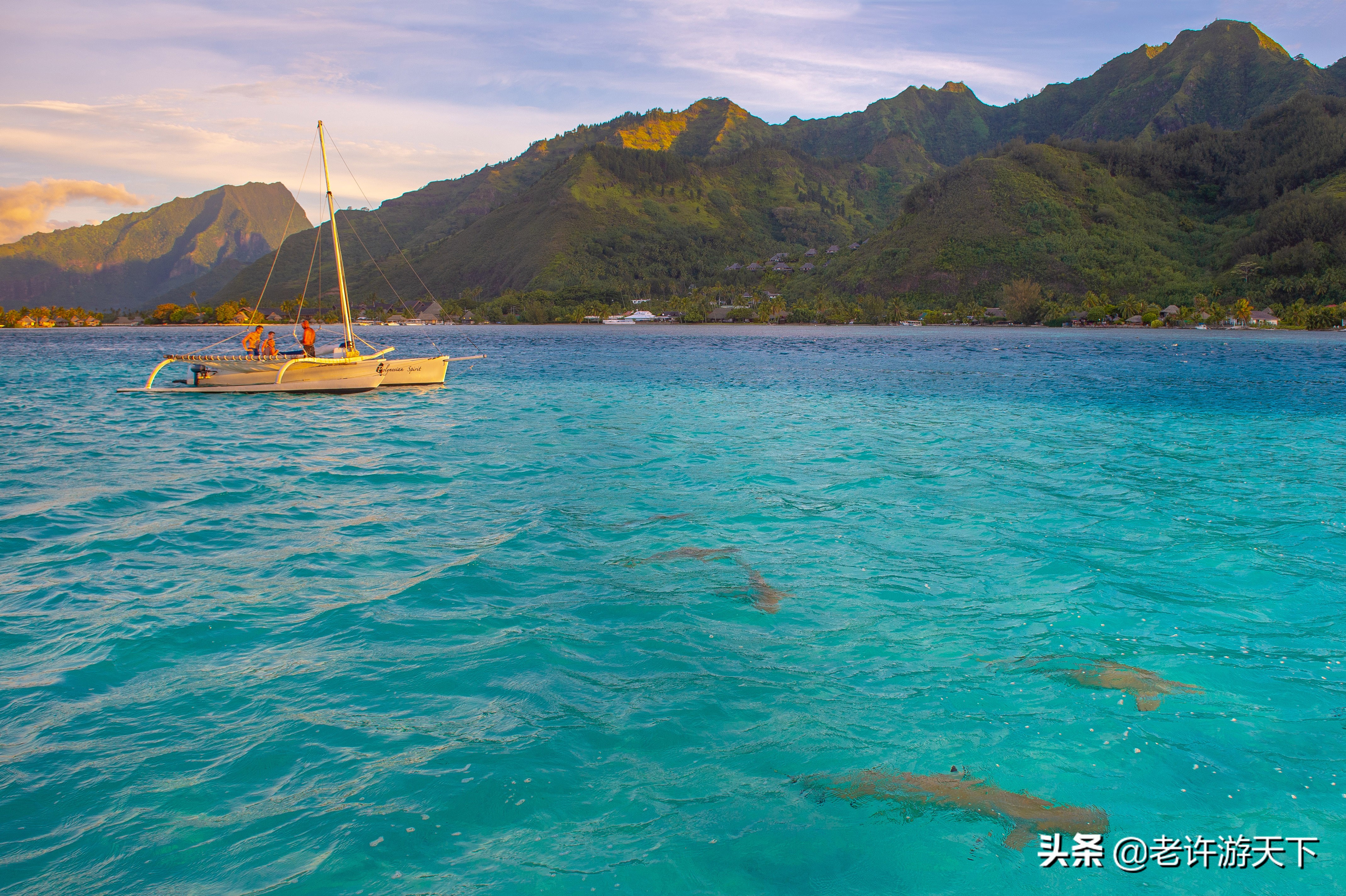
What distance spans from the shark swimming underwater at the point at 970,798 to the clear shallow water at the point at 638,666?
0.10m

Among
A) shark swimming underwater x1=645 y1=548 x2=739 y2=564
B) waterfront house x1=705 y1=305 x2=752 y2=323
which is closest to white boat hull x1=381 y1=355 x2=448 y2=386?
shark swimming underwater x1=645 y1=548 x2=739 y2=564

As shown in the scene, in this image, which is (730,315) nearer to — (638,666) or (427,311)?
(427,311)

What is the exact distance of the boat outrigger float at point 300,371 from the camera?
27.9 metres

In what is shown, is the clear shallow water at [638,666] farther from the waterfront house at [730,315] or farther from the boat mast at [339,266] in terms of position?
the waterfront house at [730,315]

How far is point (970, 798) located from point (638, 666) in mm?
2798

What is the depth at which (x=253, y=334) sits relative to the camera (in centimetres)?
2992

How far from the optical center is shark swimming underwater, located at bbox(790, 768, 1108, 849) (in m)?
4.22

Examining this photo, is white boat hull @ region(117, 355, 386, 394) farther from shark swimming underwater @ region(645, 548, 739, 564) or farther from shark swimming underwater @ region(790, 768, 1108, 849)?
shark swimming underwater @ region(790, 768, 1108, 849)

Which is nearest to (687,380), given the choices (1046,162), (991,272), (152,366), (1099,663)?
(1099,663)

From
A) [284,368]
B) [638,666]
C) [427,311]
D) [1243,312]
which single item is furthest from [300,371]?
[427,311]

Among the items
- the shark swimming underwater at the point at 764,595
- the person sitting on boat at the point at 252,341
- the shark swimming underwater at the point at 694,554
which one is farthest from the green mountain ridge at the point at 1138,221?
the shark swimming underwater at the point at 764,595

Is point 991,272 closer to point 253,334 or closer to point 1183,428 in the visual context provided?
point 1183,428

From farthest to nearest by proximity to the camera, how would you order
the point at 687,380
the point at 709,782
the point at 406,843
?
1. the point at 687,380
2. the point at 709,782
3. the point at 406,843

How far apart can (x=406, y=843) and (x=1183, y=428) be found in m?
24.6
